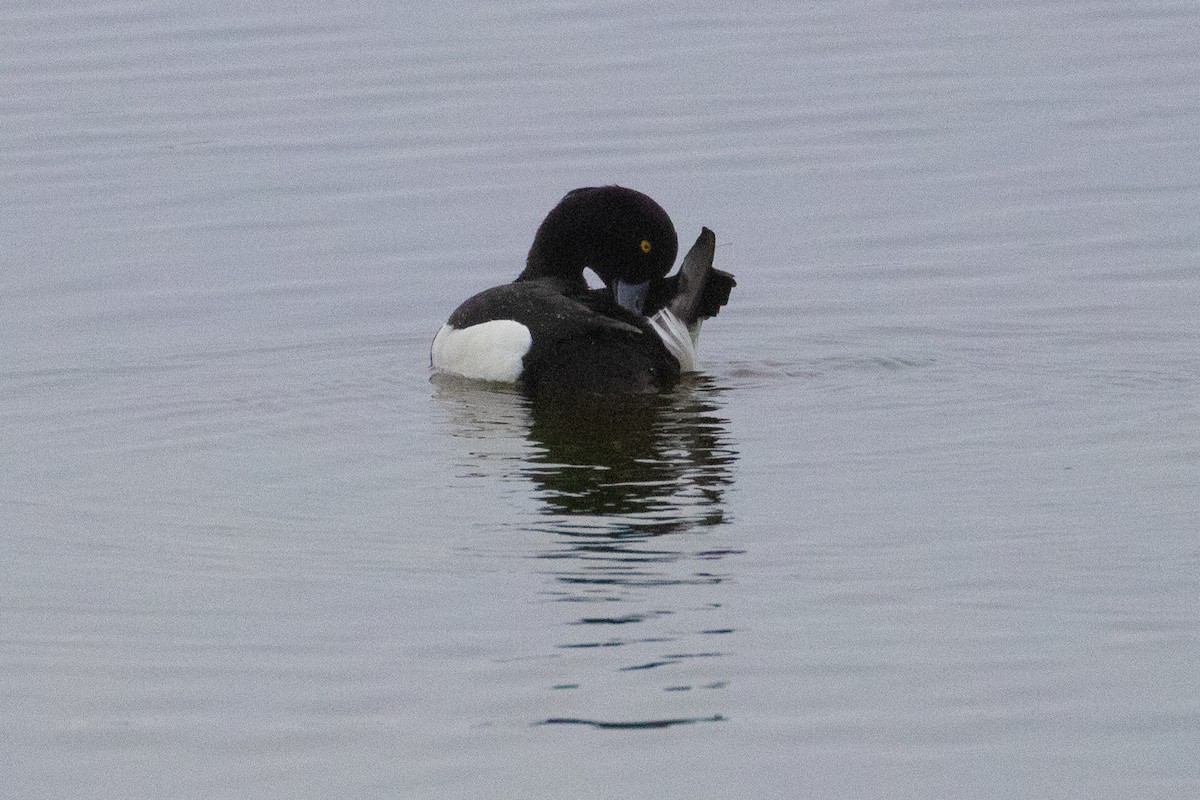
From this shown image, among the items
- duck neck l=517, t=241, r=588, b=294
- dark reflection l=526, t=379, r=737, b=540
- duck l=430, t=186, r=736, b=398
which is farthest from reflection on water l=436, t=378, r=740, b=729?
duck neck l=517, t=241, r=588, b=294

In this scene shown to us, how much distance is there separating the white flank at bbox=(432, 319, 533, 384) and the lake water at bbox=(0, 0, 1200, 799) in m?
0.12

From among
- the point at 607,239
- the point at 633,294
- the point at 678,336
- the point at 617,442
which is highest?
the point at 607,239

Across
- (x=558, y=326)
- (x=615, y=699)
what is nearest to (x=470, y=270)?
(x=558, y=326)

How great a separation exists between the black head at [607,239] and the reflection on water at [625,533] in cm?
76

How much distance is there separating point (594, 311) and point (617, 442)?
1.12 meters

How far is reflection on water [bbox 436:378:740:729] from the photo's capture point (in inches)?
213

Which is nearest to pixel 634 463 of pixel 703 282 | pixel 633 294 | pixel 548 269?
pixel 703 282

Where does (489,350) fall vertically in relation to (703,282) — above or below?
below

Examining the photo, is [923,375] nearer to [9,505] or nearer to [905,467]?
[905,467]

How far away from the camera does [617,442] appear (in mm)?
8406

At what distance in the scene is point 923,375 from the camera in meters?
9.39

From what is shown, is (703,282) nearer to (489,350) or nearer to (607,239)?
(607,239)

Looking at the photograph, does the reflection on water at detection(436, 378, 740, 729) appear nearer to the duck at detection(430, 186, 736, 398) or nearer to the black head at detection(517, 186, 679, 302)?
the duck at detection(430, 186, 736, 398)

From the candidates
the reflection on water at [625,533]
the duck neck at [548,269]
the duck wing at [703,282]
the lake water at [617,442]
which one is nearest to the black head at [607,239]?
the duck neck at [548,269]
